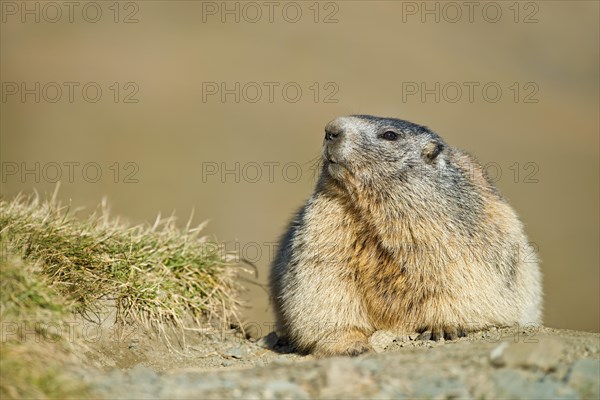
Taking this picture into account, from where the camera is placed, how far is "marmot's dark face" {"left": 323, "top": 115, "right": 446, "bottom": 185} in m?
7.37

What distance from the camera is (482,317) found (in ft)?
23.4

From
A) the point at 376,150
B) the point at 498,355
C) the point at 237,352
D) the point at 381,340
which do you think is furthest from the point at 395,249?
the point at 498,355

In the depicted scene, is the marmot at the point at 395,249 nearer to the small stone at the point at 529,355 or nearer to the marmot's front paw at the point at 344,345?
the marmot's front paw at the point at 344,345

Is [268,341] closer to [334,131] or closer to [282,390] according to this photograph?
[334,131]

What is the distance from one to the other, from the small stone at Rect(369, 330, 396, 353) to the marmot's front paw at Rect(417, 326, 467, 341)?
271mm

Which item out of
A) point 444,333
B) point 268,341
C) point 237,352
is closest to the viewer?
point 444,333

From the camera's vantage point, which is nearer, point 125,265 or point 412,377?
point 412,377

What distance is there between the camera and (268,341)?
8.45 m

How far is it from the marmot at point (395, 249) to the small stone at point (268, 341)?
2.40 feet

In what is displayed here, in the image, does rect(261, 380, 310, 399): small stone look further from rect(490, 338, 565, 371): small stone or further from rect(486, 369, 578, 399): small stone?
rect(490, 338, 565, 371): small stone

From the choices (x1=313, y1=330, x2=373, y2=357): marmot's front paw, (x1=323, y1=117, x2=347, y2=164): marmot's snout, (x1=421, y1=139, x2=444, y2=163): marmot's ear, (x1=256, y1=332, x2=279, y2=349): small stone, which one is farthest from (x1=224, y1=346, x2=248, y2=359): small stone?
(x1=421, y1=139, x2=444, y2=163): marmot's ear

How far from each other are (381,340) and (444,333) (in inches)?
23.5

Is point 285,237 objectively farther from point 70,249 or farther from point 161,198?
point 161,198

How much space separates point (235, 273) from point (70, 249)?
210 centimetres
